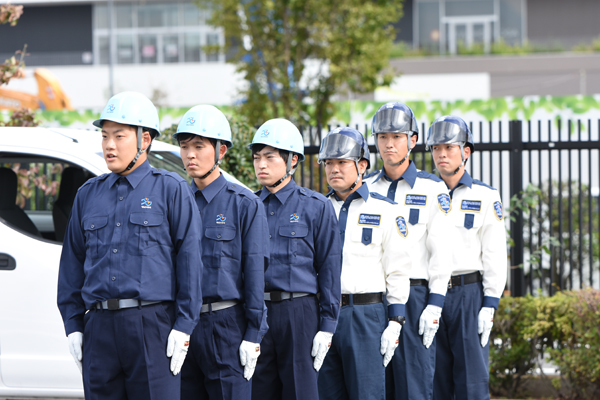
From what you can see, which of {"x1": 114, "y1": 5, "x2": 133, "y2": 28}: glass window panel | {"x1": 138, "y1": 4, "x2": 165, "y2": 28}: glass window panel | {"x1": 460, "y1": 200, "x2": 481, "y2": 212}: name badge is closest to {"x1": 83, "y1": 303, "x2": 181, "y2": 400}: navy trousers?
{"x1": 460, "y1": 200, "x2": 481, "y2": 212}: name badge

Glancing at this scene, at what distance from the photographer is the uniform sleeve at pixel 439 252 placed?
4.39 metres

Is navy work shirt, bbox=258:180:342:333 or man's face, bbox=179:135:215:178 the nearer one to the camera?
man's face, bbox=179:135:215:178

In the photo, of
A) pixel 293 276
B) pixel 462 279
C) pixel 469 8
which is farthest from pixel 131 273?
pixel 469 8

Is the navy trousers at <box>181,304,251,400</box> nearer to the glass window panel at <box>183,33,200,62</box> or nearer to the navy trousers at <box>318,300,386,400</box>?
the navy trousers at <box>318,300,386,400</box>

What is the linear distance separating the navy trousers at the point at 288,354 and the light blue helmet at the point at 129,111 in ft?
3.85

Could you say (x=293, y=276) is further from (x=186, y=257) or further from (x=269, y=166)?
(x=186, y=257)

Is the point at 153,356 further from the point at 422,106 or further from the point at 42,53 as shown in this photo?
the point at 42,53

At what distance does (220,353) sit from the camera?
3.47 meters

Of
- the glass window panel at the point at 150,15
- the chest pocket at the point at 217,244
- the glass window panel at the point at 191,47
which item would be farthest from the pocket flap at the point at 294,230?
the glass window panel at the point at 150,15

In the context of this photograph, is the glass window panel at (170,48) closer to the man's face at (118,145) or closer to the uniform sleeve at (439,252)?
the uniform sleeve at (439,252)

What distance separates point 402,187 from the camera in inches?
180

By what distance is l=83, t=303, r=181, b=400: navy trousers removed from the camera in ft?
10.2

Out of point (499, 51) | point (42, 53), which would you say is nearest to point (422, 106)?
point (499, 51)

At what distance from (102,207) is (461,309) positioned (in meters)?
2.45
